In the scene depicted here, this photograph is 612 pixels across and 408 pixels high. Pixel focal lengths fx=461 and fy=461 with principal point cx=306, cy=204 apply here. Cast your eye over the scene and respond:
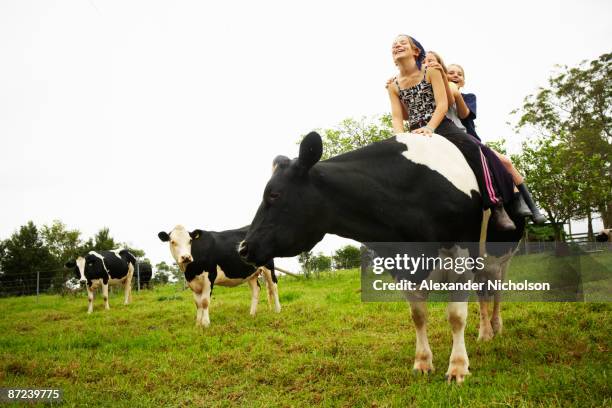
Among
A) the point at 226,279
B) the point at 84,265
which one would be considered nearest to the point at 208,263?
the point at 226,279

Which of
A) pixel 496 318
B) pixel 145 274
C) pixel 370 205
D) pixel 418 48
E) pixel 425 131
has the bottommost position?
pixel 145 274

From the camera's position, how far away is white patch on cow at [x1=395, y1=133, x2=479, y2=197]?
3.88m

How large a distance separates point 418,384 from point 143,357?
409 centimetres

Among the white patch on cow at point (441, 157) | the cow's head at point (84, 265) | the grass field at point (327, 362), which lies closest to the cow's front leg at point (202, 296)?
the grass field at point (327, 362)

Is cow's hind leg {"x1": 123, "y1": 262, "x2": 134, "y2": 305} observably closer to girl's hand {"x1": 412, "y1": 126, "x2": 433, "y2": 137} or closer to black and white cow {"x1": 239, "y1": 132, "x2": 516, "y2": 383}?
black and white cow {"x1": 239, "y1": 132, "x2": 516, "y2": 383}

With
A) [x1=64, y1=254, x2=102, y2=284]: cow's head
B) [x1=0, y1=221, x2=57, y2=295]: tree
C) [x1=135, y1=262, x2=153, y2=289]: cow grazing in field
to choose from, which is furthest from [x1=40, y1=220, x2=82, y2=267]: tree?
[x1=64, y1=254, x2=102, y2=284]: cow's head

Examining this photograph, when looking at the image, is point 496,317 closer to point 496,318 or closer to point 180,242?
point 496,318

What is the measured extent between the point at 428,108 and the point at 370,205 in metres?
1.36

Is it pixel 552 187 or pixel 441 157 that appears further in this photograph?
pixel 552 187

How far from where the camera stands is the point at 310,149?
3.65 meters

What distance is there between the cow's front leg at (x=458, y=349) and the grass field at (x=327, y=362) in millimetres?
121

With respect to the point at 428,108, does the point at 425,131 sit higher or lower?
lower

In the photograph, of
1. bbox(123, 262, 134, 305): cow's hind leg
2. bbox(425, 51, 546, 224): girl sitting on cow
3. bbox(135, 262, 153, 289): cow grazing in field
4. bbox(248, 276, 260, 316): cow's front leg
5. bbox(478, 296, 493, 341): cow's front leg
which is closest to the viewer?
bbox(425, 51, 546, 224): girl sitting on cow

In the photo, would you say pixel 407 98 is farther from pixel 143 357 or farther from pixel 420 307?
pixel 143 357
